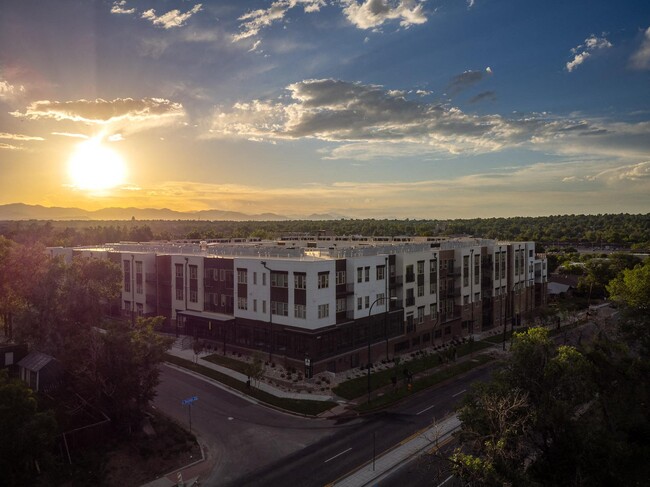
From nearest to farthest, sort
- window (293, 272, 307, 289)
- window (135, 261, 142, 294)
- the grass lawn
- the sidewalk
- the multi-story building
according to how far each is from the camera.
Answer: the sidewalk < the grass lawn < window (293, 272, 307, 289) < the multi-story building < window (135, 261, 142, 294)

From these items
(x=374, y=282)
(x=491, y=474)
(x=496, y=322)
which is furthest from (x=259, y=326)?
(x=496, y=322)

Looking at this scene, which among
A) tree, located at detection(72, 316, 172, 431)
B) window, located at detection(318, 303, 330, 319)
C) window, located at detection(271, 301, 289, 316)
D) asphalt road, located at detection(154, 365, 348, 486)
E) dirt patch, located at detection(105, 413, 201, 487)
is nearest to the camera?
dirt patch, located at detection(105, 413, 201, 487)

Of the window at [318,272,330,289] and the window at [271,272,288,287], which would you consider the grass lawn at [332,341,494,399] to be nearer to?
the window at [318,272,330,289]

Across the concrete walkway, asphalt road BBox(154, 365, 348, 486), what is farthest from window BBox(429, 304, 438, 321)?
asphalt road BBox(154, 365, 348, 486)

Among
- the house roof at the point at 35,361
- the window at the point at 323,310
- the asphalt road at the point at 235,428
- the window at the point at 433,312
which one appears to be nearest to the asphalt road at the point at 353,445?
the asphalt road at the point at 235,428

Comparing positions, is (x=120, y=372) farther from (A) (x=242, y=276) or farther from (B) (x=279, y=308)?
(A) (x=242, y=276)

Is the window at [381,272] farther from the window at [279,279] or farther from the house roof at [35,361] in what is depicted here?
the house roof at [35,361]
